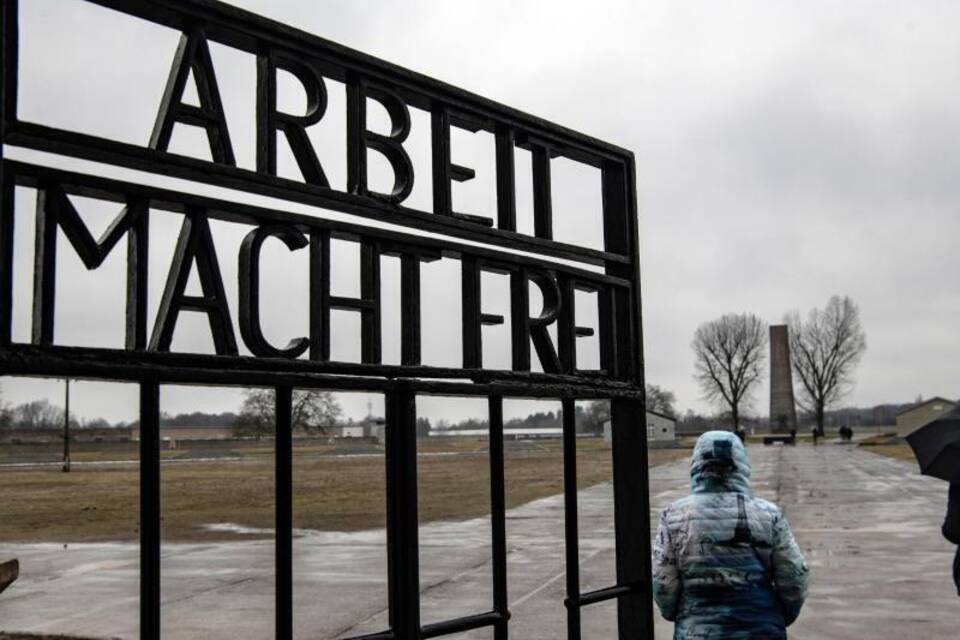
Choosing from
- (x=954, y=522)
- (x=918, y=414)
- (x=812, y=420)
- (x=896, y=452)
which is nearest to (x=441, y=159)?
(x=954, y=522)

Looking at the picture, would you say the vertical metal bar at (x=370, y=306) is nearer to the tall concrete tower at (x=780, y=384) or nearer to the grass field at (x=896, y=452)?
the grass field at (x=896, y=452)

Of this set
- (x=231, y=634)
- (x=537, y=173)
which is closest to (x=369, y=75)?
(x=537, y=173)

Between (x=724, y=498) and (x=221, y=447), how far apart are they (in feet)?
223

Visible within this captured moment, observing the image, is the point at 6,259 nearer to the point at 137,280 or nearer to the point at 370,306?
the point at 137,280

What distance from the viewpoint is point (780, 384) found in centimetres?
7756

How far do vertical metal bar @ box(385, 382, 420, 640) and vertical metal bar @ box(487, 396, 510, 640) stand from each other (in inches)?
12.1

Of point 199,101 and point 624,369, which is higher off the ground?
point 199,101

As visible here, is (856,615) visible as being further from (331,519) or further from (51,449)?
(51,449)

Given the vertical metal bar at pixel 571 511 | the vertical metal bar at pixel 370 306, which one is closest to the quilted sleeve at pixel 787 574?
the vertical metal bar at pixel 571 511

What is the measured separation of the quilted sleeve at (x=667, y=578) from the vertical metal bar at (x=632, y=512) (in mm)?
116

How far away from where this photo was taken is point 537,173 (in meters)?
3.34

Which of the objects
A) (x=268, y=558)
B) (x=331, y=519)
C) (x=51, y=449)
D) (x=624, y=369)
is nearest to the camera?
(x=624, y=369)

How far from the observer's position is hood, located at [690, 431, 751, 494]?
3.66 metres

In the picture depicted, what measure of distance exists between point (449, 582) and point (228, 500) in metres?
13.4
